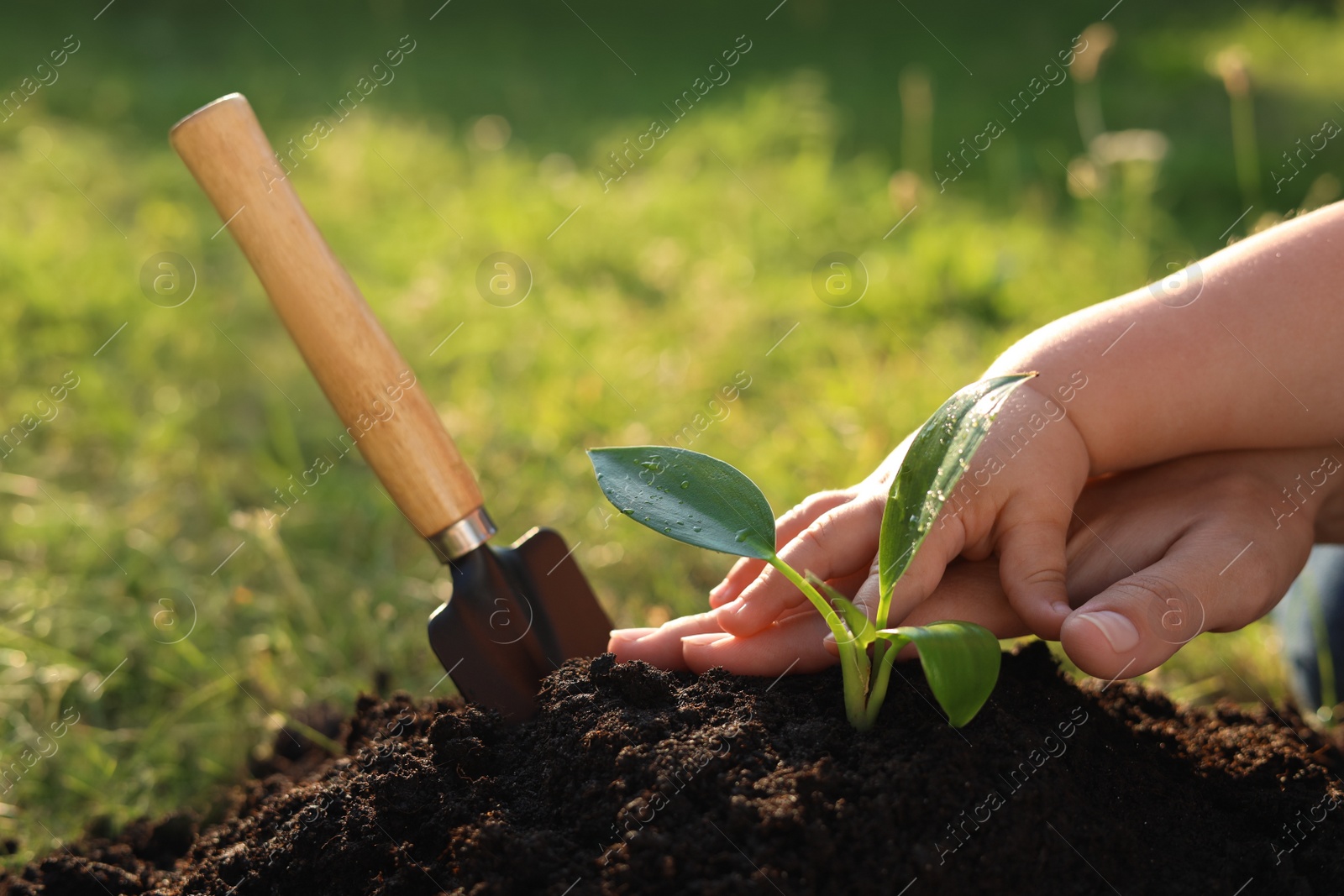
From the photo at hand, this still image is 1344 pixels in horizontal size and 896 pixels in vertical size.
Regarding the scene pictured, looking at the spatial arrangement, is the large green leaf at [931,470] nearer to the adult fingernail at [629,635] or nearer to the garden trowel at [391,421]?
the adult fingernail at [629,635]

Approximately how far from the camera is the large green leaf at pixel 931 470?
922mm

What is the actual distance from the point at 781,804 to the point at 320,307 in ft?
2.81

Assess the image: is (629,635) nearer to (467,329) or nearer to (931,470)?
(931,470)

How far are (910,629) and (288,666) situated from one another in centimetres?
120

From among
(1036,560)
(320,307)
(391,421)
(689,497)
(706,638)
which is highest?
(320,307)

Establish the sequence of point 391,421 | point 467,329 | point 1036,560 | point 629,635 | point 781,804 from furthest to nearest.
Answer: point 467,329 → point 391,421 → point 629,635 → point 1036,560 → point 781,804

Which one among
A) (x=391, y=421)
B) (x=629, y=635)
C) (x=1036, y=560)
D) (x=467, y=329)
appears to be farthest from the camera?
(x=467, y=329)

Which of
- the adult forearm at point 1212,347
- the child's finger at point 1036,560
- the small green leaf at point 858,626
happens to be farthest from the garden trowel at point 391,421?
the adult forearm at point 1212,347

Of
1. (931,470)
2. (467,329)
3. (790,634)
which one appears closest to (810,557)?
(790,634)

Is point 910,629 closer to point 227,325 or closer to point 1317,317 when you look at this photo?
point 1317,317

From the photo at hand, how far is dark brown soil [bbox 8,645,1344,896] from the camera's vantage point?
33.6 inches

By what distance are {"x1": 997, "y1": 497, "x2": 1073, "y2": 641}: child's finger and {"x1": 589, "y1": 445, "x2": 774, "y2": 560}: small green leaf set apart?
283 millimetres

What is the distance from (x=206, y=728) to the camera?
155cm

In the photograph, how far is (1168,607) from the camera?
102 centimetres
